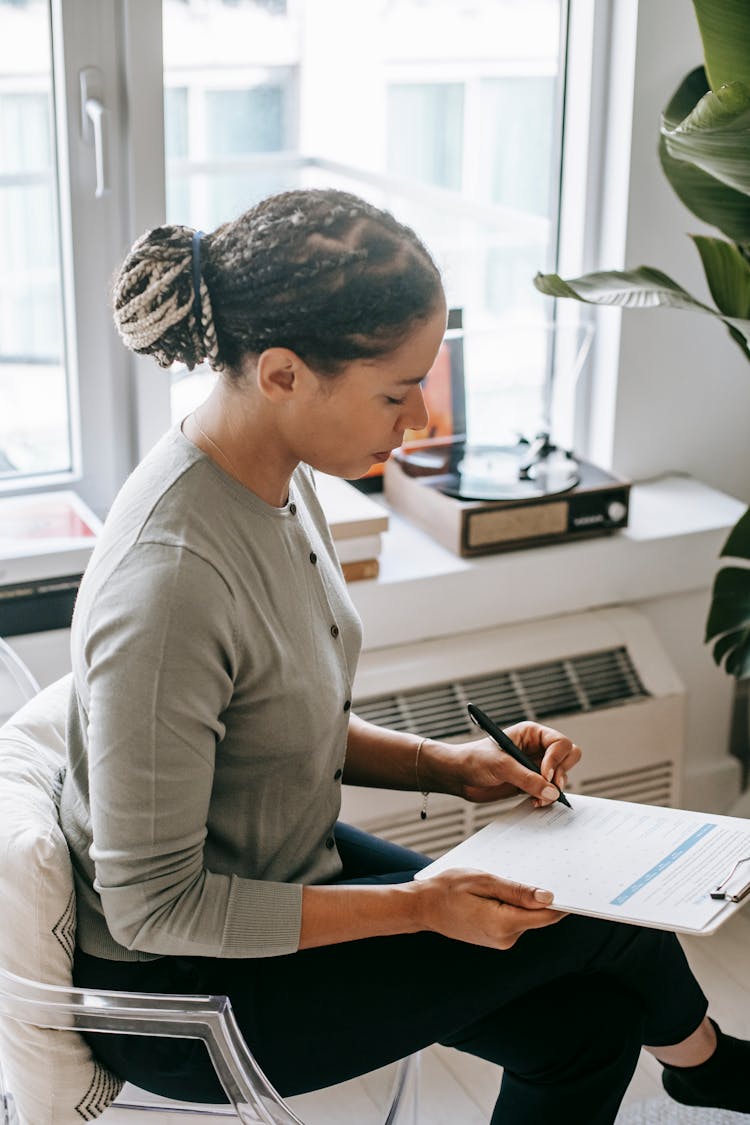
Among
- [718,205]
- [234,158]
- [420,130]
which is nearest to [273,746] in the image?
[718,205]

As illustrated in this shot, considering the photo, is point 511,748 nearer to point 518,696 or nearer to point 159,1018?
point 159,1018

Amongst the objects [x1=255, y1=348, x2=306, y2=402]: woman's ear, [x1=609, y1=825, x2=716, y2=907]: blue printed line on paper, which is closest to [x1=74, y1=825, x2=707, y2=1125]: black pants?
[x1=609, y1=825, x2=716, y2=907]: blue printed line on paper

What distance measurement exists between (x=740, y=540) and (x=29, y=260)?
111cm

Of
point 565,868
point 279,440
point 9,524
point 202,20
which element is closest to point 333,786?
A: point 565,868

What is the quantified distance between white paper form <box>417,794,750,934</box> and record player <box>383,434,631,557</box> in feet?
2.47

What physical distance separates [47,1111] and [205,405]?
64 centimetres

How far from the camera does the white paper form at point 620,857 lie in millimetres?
1142

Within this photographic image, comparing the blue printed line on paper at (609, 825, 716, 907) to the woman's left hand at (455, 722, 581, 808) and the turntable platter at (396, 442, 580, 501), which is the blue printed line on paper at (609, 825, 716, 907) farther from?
the turntable platter at (396, 442, 580, 501)

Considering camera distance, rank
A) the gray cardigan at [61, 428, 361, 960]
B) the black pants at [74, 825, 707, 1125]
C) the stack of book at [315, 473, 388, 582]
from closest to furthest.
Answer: the gray cardigan at [61, 428, 361, 960] < the black pants at [74, 825, 707, 1125] < the stack of book at [315, 473, 388, 582]

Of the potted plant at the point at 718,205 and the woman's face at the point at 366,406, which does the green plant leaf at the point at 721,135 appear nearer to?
the potted plant at the point at 718,205

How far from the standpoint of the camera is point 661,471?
2389 mm

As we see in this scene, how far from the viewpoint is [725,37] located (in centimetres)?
168

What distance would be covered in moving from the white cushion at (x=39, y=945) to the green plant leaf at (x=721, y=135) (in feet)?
3.30

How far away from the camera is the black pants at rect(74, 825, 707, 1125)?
3.94 feet
